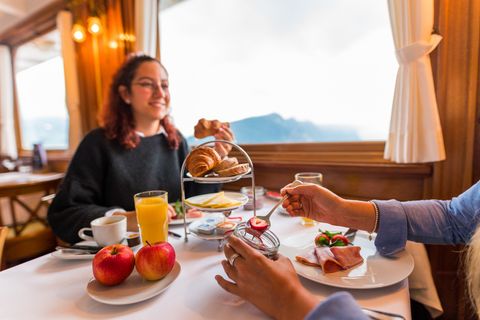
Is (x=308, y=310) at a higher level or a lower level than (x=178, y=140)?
lower

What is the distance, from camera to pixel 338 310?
402 millimetres

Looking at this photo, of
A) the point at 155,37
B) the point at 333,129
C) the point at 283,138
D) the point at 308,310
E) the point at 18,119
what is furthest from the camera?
the point at 18,119

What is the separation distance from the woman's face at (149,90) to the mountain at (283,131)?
0.66 m

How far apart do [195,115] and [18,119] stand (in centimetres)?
317

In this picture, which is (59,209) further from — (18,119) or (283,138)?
(18,119)

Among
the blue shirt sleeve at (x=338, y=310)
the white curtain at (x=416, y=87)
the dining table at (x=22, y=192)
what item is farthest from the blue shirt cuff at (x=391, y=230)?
the dining table at (x=22, y=192)

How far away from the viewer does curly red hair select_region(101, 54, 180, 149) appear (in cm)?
141

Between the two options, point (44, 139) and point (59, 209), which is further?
point (44, 139)

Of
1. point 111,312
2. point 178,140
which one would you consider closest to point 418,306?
point 111,312

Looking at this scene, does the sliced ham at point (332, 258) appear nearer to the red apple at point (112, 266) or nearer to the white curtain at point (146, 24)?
the red apple at point (112, 266)

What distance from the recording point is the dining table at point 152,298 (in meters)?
0.52

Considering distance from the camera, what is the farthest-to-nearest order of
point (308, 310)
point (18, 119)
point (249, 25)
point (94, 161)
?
point (18, 119), point (249, 25), point (94, 161), point (308, 310)

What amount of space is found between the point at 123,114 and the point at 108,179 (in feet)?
1.28

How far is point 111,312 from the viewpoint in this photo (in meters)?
0.54
